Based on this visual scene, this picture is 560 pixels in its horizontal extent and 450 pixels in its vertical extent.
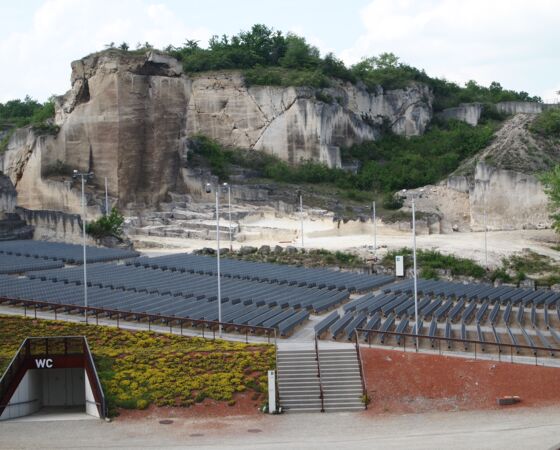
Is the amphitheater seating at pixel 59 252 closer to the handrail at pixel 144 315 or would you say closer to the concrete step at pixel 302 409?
the handrail at pixel 144 315

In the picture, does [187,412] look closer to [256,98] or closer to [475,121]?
[256,98]


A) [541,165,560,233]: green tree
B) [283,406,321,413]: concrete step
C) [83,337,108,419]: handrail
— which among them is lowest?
[283,406,321,413]: concrete step

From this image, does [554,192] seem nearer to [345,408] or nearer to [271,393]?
[345,408]

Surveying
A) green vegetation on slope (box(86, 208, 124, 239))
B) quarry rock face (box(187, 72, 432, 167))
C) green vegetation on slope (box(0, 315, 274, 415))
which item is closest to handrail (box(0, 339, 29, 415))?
green vegetation on slope (box(0, 315, 274, 415))

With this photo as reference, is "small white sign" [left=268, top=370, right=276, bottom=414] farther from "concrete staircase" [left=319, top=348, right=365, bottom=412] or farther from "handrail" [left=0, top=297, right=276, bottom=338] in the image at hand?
"handrail" [left=0, top=297, right=276, bottom=338]

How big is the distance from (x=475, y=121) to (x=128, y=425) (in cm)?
8648

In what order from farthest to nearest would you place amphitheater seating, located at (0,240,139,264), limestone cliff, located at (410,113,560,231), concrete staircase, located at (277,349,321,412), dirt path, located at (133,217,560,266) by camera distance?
limestone cliff, located at (410,113,560,231) → dirt path, located at (133,217,560,266) → amphitheater seating, located at (0,240,139,264) → concrete staircase, located at (277,349,321,412)

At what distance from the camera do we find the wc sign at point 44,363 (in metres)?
27.8

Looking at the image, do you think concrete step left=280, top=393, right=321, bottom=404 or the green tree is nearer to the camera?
concrete step left=280, top=393, right=321, bottom=404

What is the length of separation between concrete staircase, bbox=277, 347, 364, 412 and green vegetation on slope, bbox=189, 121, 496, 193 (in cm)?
5265

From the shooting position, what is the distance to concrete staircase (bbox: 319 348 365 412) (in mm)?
27281

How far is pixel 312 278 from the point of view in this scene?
48375mm

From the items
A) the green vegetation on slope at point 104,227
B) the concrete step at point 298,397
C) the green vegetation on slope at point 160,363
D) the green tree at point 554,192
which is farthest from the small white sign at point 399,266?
the concrete step at point 298,397

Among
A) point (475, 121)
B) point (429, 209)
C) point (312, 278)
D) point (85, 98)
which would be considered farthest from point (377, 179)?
point (312, 278)
